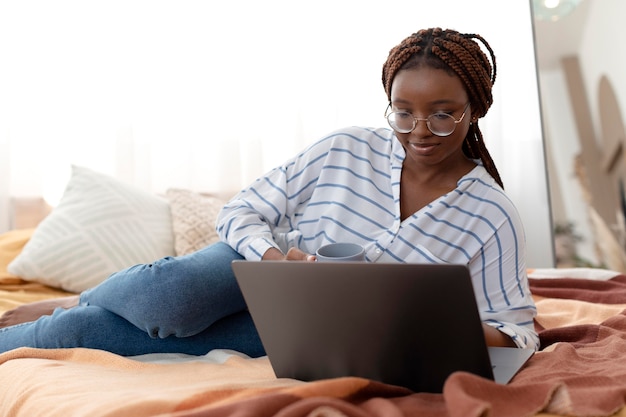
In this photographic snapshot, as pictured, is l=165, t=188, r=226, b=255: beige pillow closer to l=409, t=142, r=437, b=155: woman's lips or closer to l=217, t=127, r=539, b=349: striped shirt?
l=217, t=127, r=539, b=349: striped shirt

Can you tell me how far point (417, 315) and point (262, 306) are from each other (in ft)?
0.80

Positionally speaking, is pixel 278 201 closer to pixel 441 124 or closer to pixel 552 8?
pixel 441 124

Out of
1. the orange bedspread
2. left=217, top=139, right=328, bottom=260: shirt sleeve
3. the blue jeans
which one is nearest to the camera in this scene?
the orange bedspread

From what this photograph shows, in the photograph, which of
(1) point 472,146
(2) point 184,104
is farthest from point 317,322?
(2) point 184,104

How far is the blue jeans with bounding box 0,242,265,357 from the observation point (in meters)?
1.42

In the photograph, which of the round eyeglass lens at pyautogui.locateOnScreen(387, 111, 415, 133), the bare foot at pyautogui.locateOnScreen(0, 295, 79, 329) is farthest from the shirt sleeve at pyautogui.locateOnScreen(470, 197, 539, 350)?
the bare foot at pyautogui.locateOnScreen(0, 295, 79, 329)

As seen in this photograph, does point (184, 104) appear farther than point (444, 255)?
Yes

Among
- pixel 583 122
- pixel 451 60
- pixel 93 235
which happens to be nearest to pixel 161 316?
pixel 451 60

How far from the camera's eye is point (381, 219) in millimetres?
1594

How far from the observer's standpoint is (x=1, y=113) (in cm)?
292

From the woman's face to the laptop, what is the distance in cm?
46

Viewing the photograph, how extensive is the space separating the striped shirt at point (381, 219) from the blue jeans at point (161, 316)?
0.12 meters

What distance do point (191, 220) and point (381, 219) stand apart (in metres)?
0.98

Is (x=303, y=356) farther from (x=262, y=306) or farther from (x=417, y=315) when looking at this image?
(x=417, y=315)
